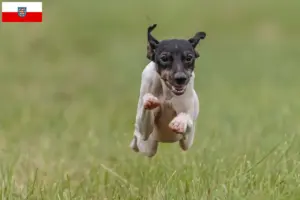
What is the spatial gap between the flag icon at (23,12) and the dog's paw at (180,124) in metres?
2.08

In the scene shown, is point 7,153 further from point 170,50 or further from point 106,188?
point 170,50

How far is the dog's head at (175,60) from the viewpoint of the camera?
4.83 metres

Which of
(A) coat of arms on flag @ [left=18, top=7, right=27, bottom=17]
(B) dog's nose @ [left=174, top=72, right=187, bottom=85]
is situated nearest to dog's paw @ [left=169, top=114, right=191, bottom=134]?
(B) dog's nose @ [left=174, top=72, right=187, bottom=85]

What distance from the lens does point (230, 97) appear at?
1212cm

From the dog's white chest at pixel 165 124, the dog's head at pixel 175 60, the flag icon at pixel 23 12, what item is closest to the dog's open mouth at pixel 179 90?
the dog's head at pixel 175 60

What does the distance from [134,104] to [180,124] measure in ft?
23.4

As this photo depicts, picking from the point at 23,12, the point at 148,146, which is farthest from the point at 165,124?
the point at 23,12

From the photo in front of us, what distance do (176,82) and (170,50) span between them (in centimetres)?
19

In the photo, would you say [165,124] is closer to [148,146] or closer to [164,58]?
[148,146]

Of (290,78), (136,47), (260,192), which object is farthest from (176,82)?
(136,47)

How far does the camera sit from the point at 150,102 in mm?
4938

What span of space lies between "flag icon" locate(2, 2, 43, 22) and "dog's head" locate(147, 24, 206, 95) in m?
1.99

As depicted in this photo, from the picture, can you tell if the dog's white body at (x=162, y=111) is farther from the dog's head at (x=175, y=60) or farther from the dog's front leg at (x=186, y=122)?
the dog's head at (x=175, y=60)

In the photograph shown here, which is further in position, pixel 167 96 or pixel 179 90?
pixel 167 96
